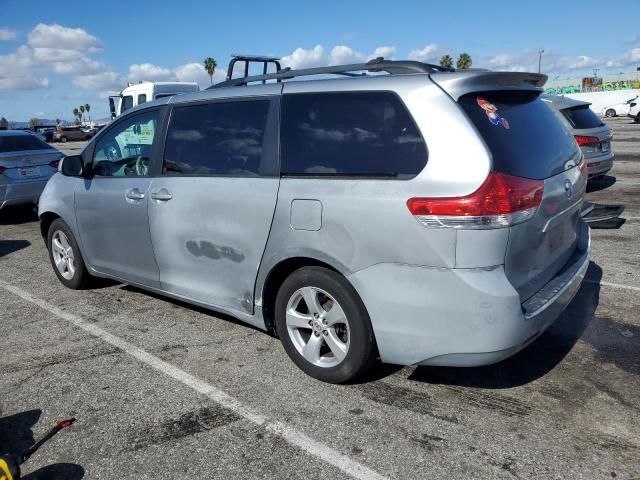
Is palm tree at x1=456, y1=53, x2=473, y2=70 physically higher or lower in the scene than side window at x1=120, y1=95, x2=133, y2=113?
higher

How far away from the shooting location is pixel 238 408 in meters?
3.27

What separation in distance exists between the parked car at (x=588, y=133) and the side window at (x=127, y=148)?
7.20 m

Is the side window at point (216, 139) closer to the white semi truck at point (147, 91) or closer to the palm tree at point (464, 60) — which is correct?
the white semi truck at point (147, 91)

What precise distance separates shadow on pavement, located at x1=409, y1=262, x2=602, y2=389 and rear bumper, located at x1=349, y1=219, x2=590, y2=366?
55 cm

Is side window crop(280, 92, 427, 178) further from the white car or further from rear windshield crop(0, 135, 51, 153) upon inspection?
the white car

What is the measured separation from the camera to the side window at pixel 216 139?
12.3 feet

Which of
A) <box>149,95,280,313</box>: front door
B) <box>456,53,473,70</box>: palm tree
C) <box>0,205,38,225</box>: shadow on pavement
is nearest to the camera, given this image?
<box>149,95,280,313</box>: front door

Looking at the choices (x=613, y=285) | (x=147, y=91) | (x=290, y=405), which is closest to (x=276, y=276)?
(x=290, y=405)

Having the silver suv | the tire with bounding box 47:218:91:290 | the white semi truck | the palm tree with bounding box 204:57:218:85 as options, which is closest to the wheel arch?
the silver suv

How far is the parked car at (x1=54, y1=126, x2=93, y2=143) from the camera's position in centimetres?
4950

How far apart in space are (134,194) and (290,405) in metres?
2.23

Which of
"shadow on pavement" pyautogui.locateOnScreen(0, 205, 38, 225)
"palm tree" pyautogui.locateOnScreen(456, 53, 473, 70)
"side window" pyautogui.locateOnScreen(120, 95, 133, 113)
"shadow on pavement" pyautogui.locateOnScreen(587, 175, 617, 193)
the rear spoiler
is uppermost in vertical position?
"palm tree" pyautogui.locateOnScreen(456, 53, 473, 70)

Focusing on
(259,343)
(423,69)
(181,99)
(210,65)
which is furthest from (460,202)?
(210,65)

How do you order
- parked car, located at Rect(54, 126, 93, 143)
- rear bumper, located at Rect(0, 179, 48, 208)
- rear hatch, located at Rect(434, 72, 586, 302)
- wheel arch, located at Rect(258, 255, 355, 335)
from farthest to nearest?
parked car, located at Rect(54, 126, 93, 143) < rear bumper, located at Rect(0, 179, 48, 208) < wheel arch, located at Rect(258, 255, 355, 335) < rear hatch, located at Rect(434, 72, 586, 302)
